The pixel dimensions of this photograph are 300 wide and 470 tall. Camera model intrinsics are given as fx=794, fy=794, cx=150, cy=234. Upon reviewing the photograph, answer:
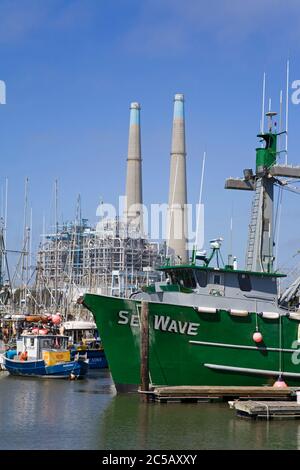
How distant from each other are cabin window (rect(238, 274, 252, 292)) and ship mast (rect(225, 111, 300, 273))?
5.76ft

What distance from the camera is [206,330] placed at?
1277 inches

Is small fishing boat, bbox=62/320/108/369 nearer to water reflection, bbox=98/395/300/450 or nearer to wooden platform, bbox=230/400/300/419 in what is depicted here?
water reflection, bbox=98/395/300/450

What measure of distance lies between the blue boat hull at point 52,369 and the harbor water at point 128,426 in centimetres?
926

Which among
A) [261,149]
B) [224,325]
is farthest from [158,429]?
[261,149]

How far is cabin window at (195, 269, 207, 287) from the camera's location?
33.1m

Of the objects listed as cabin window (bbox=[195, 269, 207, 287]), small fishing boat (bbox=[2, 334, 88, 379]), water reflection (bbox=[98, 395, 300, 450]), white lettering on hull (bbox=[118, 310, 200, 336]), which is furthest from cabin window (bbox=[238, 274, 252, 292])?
small fishing boat (bbox=[2, 334, 88, 379])

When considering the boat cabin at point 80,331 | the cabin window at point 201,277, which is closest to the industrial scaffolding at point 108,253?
the boat cabin at point 80,331

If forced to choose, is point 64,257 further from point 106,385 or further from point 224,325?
point 224,325

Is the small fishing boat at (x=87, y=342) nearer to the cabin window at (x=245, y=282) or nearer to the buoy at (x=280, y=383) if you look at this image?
the cabin window at (x=245, y=282)

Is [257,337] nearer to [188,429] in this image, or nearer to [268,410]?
[268,410]

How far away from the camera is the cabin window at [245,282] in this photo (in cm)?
3362

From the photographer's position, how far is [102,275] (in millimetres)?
108188

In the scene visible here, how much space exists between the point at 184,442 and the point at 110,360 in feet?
34.3
